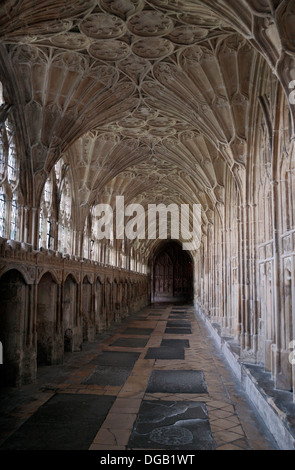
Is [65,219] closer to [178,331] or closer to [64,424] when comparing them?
[178,331]

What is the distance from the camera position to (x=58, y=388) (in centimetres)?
873

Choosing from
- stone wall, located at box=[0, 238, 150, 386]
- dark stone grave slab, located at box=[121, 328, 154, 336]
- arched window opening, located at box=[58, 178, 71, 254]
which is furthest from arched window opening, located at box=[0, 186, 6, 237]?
dark stone grave slab, located at box=[121, 328, 154, 336]

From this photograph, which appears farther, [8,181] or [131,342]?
[131,342]

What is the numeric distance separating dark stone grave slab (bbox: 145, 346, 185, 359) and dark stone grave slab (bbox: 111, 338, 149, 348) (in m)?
0.95

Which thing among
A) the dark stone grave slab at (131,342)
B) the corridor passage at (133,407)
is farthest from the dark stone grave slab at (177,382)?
the dark stone grave slab at (131,342)

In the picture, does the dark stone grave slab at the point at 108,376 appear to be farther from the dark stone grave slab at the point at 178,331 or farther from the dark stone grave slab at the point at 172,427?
the dark stone grave slab at the point at 178,331

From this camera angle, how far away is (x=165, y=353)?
1266 centimetres

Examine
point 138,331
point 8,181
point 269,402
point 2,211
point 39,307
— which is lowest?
point 138,331

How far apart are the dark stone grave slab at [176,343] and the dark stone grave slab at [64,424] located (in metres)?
6.43

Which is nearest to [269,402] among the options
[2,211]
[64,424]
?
[64,424]

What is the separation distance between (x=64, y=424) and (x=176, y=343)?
28.2ft

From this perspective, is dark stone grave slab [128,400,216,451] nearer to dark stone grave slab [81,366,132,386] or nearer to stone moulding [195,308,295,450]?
stone moulding [195,308,295,450]

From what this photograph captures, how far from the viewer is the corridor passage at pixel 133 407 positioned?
577cm

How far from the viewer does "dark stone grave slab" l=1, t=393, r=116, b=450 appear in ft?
18.5
